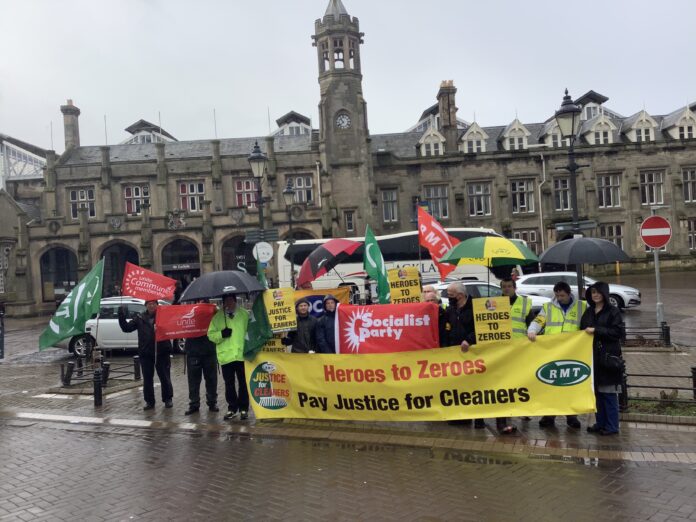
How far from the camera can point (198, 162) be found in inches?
1730

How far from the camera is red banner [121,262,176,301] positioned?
11.6 metres

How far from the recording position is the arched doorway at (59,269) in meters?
41.0

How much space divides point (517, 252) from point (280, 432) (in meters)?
4.83

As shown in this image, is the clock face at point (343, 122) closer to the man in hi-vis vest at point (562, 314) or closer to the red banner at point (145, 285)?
the red banner at point (145, 285)

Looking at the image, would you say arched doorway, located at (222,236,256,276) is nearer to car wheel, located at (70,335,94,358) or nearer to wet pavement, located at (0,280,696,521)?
car wheel, located at (70,335,94,358)

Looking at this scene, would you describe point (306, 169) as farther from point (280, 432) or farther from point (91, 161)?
point (280, 432)

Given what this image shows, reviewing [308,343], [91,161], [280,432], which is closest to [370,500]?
[280,432]

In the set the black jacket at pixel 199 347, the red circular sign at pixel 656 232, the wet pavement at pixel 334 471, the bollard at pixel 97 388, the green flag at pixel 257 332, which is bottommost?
the wet pavement at pixel 334 471

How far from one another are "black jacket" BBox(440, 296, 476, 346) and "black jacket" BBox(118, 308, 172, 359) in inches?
217

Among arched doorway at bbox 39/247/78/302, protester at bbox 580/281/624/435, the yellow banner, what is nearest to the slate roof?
arched doorway at bbox 39/247/78/302

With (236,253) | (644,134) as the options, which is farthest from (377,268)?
(644,134)

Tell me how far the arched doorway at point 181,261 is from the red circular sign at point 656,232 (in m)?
32.0

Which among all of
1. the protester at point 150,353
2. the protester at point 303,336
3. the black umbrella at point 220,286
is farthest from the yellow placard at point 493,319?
the protester at point 150,353

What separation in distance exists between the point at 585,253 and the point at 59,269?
1602 inches
